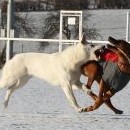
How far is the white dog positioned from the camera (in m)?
7.54

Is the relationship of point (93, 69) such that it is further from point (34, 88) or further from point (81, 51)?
point (34, 88)

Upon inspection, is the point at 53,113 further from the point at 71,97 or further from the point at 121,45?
the point at 121,45

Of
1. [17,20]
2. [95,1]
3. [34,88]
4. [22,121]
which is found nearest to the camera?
[22,121]

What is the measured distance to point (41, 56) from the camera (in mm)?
7852

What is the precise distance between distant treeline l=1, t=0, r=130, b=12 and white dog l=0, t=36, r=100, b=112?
19.9 meters

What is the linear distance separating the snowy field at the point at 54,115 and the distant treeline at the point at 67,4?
1844cm

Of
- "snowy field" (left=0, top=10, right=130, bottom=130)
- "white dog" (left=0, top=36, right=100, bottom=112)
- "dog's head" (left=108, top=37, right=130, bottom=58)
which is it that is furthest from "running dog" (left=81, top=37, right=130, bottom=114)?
"snowy field" (left=0, top=10, right=130, bottom=130)

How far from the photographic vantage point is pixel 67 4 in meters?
31.4

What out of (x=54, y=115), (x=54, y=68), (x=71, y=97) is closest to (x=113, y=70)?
(x=71, y=97)

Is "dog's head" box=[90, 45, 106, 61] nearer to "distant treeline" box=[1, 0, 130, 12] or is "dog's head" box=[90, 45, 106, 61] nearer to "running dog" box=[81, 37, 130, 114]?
"running dog" box=[81, 37, 130, 114]

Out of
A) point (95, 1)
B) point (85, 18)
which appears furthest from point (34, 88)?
point (95, 1)

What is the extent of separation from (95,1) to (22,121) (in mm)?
27706

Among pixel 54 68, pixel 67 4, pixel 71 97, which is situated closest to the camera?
pixel 71 97

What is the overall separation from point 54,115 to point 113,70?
0.86 meters
